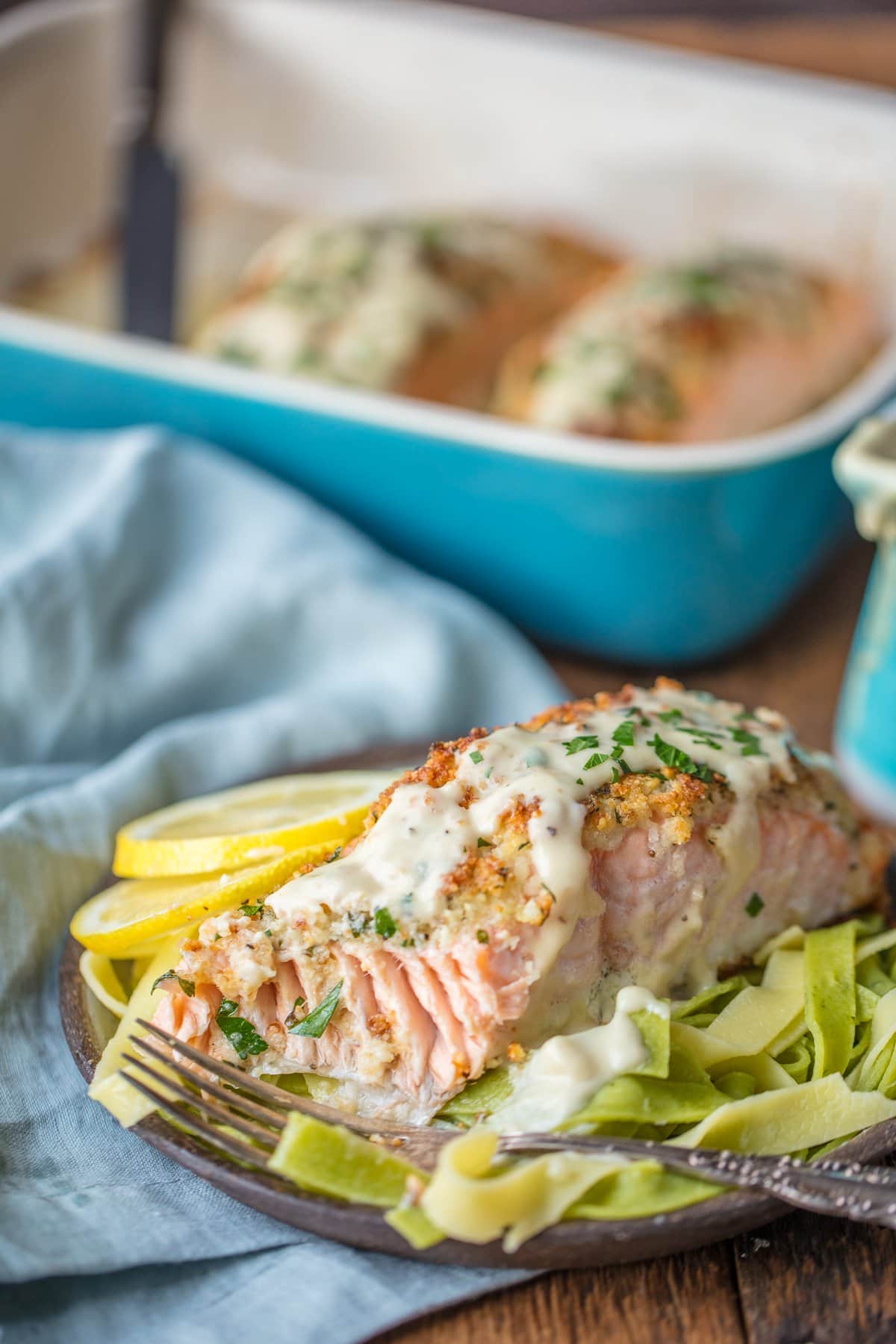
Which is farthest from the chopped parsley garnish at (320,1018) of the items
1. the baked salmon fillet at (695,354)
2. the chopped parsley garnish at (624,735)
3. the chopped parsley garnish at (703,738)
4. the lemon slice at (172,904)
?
the baked salmon fillet at (695,354)

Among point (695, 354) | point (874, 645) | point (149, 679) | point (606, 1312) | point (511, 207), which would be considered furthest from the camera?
point (511, 207)

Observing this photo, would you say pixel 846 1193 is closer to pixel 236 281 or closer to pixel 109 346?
pixel 109 346

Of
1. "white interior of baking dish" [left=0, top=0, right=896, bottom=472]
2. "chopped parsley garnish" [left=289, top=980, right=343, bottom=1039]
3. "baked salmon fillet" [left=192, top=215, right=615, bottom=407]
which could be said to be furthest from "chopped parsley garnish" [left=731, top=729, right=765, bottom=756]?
"white interior of baking dish" [left=0, top=0, right=896, bottom=472]

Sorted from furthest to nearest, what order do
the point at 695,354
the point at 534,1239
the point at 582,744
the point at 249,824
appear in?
the point at 695,354, the point at 249,824, the point at 582,744, the point at 534,1239

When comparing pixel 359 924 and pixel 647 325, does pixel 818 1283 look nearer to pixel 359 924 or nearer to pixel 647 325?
pixel 359 924

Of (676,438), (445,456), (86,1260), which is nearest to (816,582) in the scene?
(676,438)

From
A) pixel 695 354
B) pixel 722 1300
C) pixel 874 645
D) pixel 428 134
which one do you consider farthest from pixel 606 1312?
pixel 428 134

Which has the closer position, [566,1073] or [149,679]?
[566,1073]
